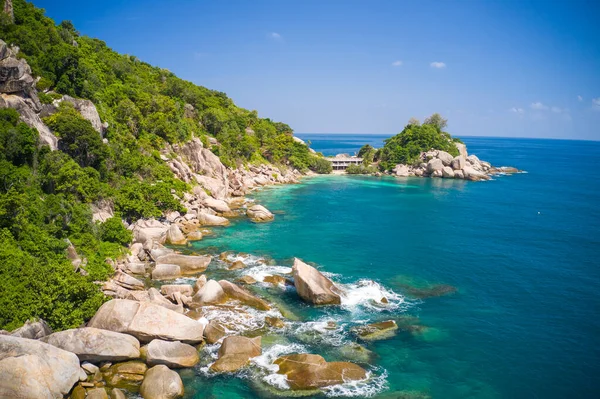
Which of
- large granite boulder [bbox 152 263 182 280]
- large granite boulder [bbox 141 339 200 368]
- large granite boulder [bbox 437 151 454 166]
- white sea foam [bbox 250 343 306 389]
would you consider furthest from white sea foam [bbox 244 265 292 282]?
large granite boulder [bbox 437 151 454 166]

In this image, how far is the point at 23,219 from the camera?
28156 mm

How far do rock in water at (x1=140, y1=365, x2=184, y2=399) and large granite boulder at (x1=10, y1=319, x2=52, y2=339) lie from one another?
7.14 meters

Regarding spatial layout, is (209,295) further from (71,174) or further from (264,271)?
(71,174)

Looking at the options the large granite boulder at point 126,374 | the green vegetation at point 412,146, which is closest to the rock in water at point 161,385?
the large granite boulder at point 126,374

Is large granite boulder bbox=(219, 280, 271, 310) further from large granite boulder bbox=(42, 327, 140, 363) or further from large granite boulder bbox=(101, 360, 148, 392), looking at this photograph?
large granite boulder bbox=(101, 360, 148, 392)

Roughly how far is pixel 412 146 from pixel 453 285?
303 feet

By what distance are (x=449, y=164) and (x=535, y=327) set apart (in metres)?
92.9

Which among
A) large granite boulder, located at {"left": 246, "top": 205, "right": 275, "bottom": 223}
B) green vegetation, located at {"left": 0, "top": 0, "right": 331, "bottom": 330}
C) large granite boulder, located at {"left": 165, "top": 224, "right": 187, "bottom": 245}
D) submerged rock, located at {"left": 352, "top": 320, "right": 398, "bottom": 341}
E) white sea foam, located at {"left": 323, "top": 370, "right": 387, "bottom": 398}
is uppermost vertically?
green vegetation, located at {"left": 0, "top": 0, "right": 331, "bottom": 330}

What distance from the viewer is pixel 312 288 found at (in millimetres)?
29312

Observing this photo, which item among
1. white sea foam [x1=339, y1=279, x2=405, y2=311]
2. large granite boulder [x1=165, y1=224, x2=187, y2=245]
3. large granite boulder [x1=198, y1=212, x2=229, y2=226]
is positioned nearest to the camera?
white sea foam [x1=339, y1=279, x2=405, y2=311]

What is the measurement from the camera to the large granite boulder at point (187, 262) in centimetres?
3533

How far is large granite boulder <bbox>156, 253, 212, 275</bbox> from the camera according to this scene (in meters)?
35.3

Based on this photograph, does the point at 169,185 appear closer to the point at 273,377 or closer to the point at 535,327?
the point at 273,377

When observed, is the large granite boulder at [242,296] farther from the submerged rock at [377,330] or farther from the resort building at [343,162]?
the resort building at [343,162]
